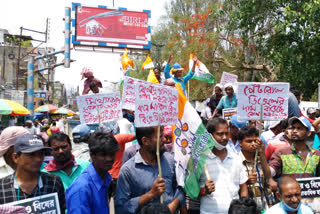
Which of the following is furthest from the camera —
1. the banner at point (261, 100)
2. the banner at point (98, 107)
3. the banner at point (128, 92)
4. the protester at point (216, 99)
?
the protester at point (216, 99)

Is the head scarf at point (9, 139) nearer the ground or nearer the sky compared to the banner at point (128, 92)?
nearer the ground

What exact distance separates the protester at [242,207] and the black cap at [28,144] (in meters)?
1.63

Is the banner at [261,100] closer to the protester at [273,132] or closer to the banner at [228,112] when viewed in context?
the protester at [273,132]

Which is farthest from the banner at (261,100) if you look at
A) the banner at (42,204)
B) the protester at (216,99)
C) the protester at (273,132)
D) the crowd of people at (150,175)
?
the protester at (216,99)

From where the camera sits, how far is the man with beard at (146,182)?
113 inches

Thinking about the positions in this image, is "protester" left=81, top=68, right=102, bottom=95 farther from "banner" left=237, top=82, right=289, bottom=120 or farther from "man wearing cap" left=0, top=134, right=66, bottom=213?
"man wearing cap" left=0, top=134, right=66, bottom=213

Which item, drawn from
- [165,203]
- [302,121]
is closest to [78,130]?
[165,203]

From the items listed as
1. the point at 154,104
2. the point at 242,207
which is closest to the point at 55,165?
the point at 154,104

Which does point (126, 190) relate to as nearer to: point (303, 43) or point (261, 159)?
point (261, 159)

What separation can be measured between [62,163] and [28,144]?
44.2 inches

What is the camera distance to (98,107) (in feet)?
15.5

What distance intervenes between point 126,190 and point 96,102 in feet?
6.55

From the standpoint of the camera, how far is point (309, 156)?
3.89 m

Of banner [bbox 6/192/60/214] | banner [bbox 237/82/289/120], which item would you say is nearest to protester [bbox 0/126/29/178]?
banner [bbox 6/192/60/214]
